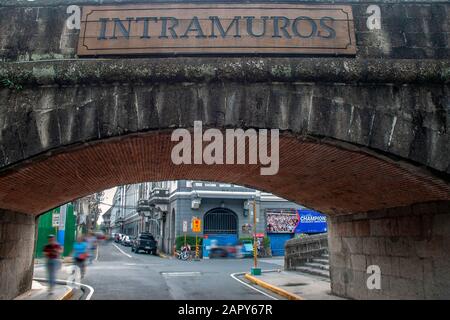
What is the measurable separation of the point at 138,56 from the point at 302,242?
46.9 ft

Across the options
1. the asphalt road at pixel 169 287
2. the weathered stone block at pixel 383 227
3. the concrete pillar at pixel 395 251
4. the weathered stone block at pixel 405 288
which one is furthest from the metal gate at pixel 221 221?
the weathered stone block at pixel 405 288

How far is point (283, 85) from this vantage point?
546 centimetres

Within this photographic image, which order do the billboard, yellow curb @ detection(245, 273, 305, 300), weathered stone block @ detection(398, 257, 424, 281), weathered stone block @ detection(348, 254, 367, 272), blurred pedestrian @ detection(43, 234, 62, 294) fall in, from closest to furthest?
weathered stone block @ detection(398, 257, 424, 281), weathered stone block @ detection(348, 254, 367, 272), blurred pedestrian @ detection(43, 234, 62, 294), yellow curb @ detection(245, 273, 305, 300), the billboard

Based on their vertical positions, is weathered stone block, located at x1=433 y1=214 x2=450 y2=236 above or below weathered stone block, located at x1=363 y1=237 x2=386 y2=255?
above

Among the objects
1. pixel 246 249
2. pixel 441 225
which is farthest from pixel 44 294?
pixel 246 249

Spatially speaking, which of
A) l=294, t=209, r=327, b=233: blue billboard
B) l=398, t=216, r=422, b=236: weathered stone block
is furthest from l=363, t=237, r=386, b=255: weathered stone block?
l=294, t=209, r=327, b=233: blue billboard

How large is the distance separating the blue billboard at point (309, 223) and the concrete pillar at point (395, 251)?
22.7 meters

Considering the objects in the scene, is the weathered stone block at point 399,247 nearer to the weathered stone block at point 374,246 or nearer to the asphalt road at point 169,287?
the weathered stone block at point 374,246

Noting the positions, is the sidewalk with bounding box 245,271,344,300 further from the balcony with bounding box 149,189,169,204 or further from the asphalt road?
the balcony with bounding box 149,189,169,204

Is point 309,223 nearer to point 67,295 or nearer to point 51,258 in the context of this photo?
point 67,295

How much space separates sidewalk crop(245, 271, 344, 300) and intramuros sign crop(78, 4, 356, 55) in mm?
7108

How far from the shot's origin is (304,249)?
18.2 m

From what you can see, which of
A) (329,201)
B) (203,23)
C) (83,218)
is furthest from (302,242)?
(83,218)

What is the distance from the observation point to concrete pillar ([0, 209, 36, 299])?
845 cm
